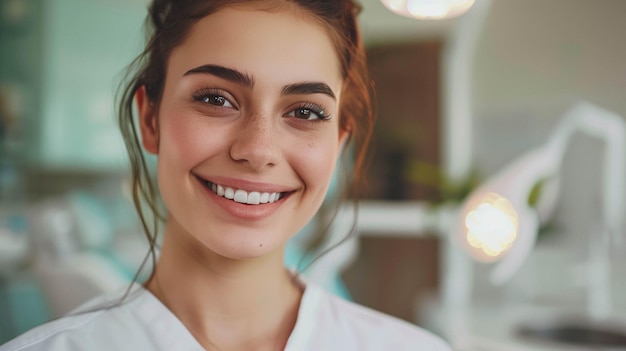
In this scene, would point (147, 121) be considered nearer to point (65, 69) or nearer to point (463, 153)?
point (463, 153)

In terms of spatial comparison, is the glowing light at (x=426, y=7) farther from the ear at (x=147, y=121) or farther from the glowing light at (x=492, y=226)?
the glowing light at (x=492, y=226)

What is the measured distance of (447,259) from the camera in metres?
2.05

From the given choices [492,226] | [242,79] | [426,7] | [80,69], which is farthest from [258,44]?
[80,69]

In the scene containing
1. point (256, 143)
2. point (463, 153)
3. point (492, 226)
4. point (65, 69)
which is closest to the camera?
point (256, 143)

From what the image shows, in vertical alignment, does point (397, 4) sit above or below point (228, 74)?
above

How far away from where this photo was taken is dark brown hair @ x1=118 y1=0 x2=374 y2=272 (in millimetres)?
637

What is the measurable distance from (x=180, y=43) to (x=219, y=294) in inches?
10.1

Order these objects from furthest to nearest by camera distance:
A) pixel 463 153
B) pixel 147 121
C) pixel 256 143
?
pixel 463 153 → pixel 147 121 → pixel 256 143

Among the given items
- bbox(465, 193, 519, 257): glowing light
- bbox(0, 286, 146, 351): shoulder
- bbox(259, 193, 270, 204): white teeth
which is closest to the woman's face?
bbox(259, 193, 270, 204): white teeth

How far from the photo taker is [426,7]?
74 cm

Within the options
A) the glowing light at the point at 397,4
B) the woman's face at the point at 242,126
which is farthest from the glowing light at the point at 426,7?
the woman's face at the point at 242,126

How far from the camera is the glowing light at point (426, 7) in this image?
2.42 feet

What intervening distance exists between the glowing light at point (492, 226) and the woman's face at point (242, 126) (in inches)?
22.7

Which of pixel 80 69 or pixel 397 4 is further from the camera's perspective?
pixel 80 69
